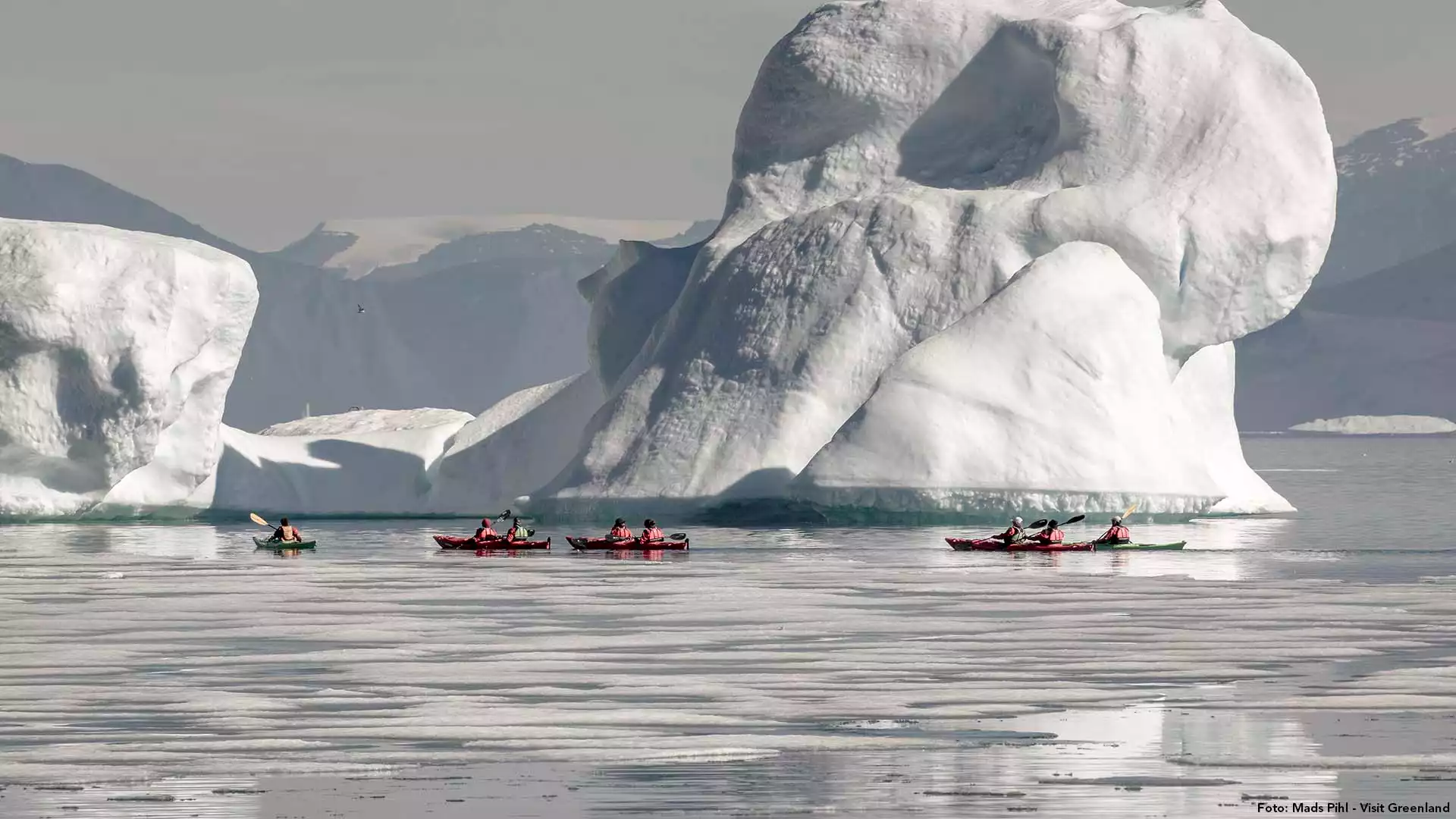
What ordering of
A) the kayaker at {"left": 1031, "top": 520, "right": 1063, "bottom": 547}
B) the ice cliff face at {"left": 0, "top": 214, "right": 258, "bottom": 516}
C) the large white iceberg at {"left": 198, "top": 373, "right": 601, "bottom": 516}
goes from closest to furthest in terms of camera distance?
the kayaker at {"left": 1031, "top": 520, "right": 1063, "bottom": 547}
the ice cliff face at {"left": 0, "top": 214, "right": 258, "bottom": 516}
the large white iceberg at {"left": 198, "top": 373, "right": 601, "bottom": 516}

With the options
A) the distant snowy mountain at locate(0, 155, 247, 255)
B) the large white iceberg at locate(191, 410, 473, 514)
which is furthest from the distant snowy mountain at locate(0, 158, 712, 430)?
the large white iceberg at locate(191, 410, 473, 514)

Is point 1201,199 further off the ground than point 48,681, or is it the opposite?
point 1201,199

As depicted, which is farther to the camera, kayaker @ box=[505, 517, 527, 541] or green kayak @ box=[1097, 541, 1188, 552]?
kayaker @ box=[505, 517, 527, 541]

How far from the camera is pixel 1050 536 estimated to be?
3709 cm

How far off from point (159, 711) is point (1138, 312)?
3021 cm

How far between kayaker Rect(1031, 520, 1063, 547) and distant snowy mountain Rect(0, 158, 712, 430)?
9809cm

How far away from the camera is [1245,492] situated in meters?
50.9

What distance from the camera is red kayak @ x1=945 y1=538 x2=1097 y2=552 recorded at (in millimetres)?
36156

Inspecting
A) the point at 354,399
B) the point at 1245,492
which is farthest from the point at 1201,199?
the point at 354,399

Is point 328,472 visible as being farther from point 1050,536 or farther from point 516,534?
point 1050,536

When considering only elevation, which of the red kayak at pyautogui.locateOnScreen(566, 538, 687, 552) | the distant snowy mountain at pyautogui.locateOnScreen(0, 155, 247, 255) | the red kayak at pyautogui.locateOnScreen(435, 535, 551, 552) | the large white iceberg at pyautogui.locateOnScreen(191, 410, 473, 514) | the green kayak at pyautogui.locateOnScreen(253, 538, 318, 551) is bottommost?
the green kayak at pyautogui.locateOnScreen(253, 538, 318, 551)

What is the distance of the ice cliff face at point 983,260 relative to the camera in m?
42.3

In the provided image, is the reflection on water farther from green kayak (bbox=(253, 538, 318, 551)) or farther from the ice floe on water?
green kayak (bbox=(253, 538, 318, 551))

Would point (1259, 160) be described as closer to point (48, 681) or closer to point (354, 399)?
point (48, 681)
